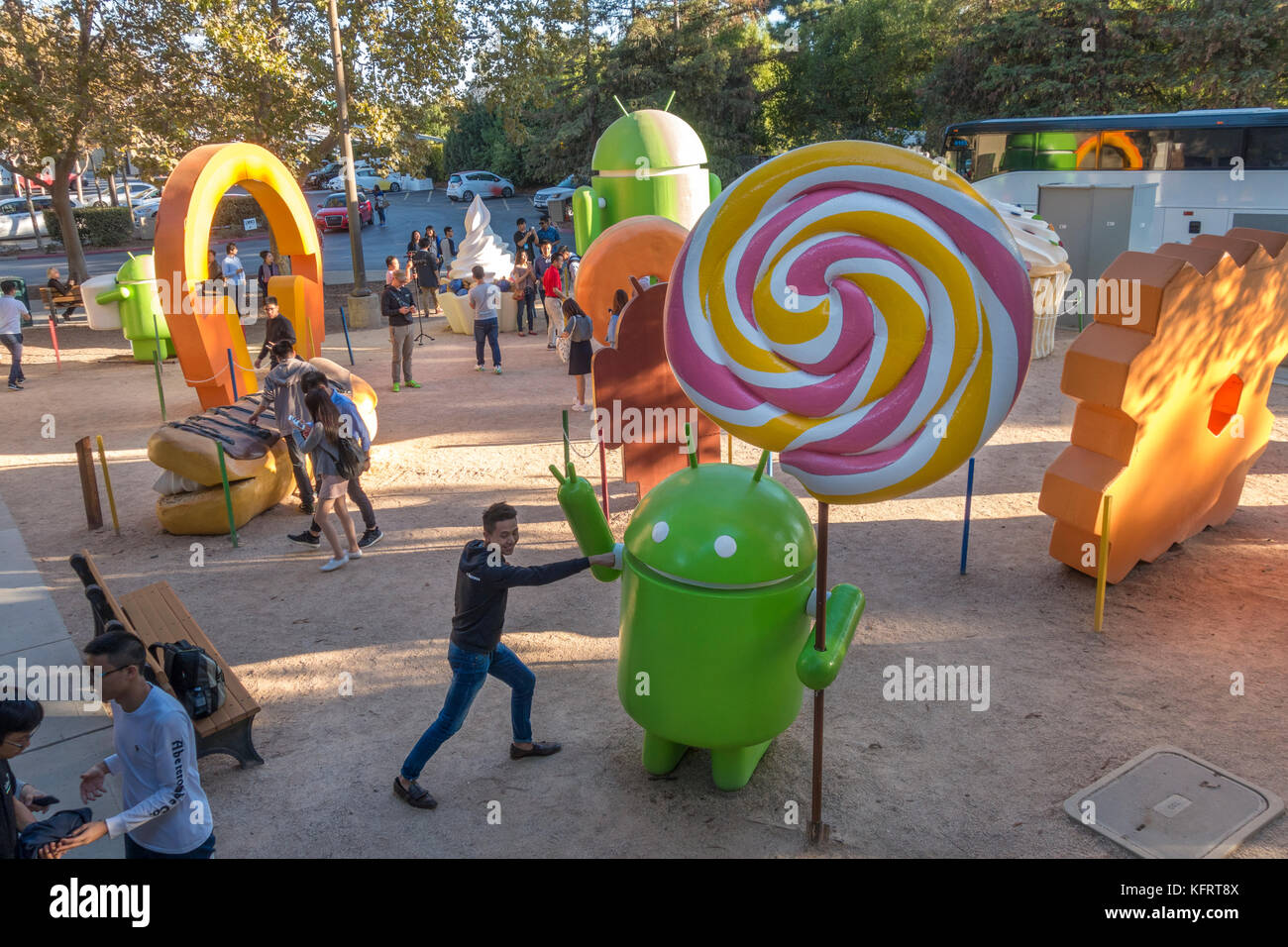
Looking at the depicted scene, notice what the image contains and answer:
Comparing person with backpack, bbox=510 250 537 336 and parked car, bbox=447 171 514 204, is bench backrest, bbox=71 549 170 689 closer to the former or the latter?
person with backpack, bbox=510 250 537 336

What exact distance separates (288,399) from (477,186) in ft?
121

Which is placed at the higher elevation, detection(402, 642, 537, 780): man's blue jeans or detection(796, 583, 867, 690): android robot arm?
detection(796, 583, 867, 690): android robot arm

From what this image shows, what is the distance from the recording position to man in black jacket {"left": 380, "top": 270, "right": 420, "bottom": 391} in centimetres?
1352

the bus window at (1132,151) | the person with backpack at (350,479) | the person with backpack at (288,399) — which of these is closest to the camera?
the person with backpack at (350,479)

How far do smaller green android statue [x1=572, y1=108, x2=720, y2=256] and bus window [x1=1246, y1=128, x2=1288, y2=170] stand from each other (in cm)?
890

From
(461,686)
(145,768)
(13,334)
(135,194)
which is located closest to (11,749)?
(145,768)

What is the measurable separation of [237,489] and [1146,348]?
7.60 m

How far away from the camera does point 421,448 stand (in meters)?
11.6

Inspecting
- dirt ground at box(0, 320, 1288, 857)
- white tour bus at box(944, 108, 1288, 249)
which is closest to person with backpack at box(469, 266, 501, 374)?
dirt ground at box(0, 320, 1288, 857)

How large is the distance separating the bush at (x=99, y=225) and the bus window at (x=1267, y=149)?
33497mm

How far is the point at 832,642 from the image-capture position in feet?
15.6

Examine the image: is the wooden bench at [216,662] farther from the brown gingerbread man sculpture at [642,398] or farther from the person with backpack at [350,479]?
the brown gingerbread man sculpture at [642,398]

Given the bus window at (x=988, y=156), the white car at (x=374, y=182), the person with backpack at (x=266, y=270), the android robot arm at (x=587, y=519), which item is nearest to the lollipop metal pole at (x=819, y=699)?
the android robot arm at (x=587, y=519)

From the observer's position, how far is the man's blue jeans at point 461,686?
204 inches
